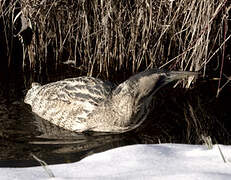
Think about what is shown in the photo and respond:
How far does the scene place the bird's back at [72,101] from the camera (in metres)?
Answer: 5.16

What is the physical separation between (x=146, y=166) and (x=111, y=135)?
2048mm

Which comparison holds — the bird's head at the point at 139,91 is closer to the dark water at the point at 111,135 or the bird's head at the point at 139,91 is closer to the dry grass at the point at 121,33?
the dark water at the point at 111,135

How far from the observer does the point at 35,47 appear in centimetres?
719

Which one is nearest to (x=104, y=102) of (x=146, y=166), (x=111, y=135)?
Result: (x=111, y=135)

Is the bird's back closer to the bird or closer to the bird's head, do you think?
the bird

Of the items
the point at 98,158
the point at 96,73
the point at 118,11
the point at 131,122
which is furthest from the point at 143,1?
the point at 98,158

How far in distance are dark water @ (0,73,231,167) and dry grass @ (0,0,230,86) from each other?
18.8 inches

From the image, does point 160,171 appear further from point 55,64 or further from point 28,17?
point 55,64

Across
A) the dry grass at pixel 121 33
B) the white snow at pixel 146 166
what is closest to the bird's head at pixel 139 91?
the dry grass at pixel 121 33

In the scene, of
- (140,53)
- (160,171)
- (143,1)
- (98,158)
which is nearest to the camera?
(160,171)

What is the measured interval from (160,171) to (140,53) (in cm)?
391

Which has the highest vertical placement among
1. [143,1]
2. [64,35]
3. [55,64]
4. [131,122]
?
[143,1]

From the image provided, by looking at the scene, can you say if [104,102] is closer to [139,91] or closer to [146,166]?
[139,91]

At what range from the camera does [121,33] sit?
6578 mm
